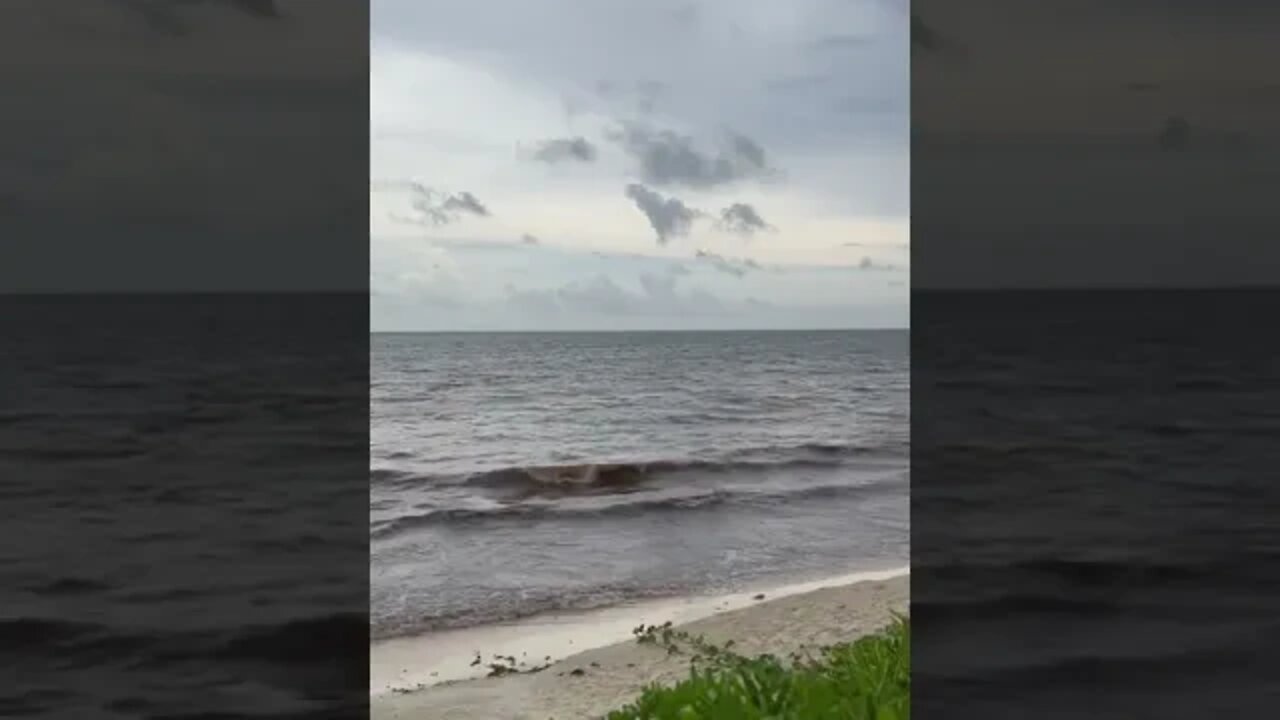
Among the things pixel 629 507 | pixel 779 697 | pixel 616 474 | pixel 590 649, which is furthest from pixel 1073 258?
pixel 616 474

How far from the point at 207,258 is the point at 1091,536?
309 cm

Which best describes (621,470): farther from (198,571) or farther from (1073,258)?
(198,571)

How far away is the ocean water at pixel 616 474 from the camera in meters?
7.97

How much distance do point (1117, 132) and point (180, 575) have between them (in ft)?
6.94

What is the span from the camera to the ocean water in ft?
26.1

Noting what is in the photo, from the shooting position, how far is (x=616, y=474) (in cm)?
1234

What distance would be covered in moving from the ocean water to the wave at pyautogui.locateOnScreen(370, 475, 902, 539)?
0.10 ft

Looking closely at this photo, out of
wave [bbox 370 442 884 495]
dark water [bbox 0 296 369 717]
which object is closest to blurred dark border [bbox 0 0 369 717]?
dark water [bbox 0 296 369 717]

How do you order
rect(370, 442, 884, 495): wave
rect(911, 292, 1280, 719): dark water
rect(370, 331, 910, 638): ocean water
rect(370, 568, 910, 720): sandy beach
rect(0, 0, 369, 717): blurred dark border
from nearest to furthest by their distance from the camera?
rect(0, 0, 369, 717): blurred dark border
rect(911, 292, 1280, 719): dark water
rect(370, 568, 910, 720): sandy beach
rect(370, 331, 910, 638): ocean water
rect(370, 442, 884, 495): wave

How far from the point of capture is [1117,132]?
8.53 ft

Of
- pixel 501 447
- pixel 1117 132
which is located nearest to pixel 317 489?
pixel 1117 132

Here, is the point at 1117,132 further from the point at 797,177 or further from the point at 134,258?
the point at 797,177

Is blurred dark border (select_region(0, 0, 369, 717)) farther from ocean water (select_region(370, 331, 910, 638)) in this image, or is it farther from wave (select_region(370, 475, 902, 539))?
wave (select_region(370, 475, 902, 539))

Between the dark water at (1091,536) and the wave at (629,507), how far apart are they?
1.29 m
